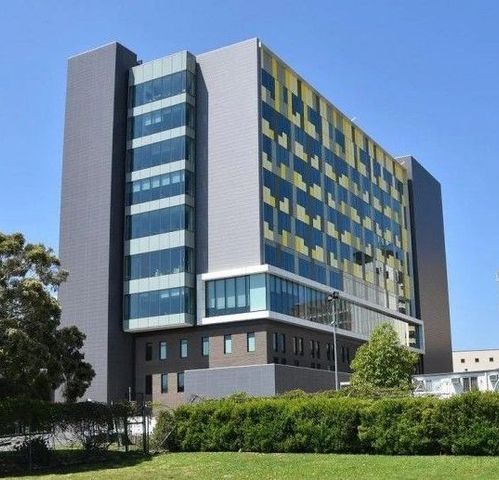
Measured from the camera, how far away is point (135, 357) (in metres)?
63.9

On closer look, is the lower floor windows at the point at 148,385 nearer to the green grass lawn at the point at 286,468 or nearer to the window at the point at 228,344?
the window at the point at 228,344

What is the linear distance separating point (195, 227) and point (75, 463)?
3559 centimetres

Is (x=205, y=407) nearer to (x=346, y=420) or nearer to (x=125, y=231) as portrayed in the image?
(x=346, y=420)

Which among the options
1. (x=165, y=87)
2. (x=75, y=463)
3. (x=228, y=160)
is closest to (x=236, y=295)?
(x=228, y=160)

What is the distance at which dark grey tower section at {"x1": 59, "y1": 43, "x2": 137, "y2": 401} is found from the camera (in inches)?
2424

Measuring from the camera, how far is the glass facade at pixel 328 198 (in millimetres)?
64375

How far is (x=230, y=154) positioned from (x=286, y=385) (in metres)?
19.8

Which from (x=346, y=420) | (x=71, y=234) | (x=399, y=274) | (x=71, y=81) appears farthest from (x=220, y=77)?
(x=346, y=420)

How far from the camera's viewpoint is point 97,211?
211ft

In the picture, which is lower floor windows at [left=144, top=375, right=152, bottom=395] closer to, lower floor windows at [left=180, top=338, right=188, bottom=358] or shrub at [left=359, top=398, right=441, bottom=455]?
lower floor windows at [left=180, top=338, right=188, bottom=358]

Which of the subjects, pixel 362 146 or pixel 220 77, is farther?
pixel 362 146

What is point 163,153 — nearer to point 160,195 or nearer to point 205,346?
point 160,195

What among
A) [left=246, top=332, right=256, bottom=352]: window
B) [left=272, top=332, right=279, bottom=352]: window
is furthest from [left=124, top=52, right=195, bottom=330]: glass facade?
[left=272, top=332, right=279, bottom=352]: window

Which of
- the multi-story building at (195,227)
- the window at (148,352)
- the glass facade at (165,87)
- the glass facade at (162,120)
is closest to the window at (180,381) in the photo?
the multi-story building at (195,227)
